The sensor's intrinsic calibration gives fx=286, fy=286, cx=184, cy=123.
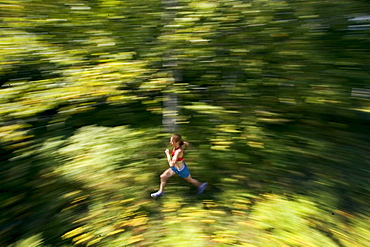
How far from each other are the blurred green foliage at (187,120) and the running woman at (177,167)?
29 centimetres

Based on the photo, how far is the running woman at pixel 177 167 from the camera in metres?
5.05

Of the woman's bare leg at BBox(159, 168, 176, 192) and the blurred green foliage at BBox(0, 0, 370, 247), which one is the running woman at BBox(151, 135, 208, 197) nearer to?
the woman's bare leg at BBox(159, 168, 176, 192)

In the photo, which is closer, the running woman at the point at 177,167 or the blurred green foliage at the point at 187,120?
the blurred green foliage at the point at 187,120

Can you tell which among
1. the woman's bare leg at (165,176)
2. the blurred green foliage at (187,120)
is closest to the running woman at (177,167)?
the woman's bare leg at (165,176)

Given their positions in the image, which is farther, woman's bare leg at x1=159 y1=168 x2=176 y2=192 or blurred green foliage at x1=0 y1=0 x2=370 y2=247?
woman's bare leg at x1=159 y1=168 x2=176 y2=192

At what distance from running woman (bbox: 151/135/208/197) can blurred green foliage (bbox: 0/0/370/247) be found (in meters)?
0.29

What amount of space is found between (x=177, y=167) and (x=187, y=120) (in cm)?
111

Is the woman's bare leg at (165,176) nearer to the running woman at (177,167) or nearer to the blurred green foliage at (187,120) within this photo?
the running woman at (177,167)

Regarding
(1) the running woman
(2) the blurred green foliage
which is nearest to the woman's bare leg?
(1) the running woman

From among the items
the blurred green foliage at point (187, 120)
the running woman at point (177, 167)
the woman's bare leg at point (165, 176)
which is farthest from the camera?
the woman's bare leg at point (165, 176)

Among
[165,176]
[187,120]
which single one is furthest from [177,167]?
[187,120]

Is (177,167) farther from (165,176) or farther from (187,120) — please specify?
(187,120)

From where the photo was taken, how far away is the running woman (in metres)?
5.05

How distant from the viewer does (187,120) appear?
19.3 feet
